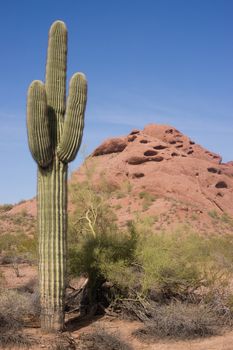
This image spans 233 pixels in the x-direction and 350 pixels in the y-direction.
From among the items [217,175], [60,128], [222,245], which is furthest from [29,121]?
[217,175]

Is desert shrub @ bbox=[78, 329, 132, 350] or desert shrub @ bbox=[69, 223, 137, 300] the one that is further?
desert shrub @ bbox=[69, 223, 137, 300]

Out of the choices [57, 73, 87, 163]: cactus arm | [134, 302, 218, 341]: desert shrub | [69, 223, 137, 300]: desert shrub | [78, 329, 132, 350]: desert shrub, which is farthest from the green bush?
[57, 73, 87, 163]: cactus arm

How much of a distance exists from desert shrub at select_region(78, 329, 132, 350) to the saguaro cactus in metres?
0.78

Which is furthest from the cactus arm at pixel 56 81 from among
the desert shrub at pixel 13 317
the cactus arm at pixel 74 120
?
the desert shrub at pixel 13 317

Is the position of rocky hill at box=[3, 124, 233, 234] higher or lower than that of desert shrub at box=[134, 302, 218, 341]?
higher

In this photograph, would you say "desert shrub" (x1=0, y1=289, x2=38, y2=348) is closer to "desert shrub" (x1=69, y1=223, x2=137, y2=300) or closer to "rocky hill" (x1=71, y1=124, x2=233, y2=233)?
"desert shrub" (x1=69, y1=223, x2=137, y2=300)

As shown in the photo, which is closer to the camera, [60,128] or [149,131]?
[60,128]

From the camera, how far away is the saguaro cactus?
26.5 ft

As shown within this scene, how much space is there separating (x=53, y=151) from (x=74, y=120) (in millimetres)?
729

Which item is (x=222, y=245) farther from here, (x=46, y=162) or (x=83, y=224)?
(x=46, y=162)

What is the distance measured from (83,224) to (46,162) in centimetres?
355

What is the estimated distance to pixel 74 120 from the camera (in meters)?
8.52

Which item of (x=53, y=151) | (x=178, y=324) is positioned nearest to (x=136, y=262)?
(x=178, y=324)

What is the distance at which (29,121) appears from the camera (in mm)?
8031
